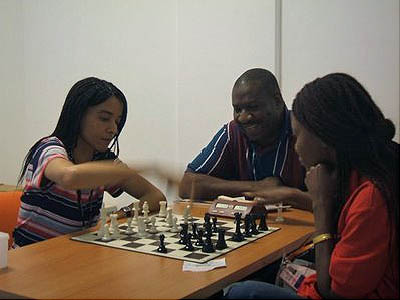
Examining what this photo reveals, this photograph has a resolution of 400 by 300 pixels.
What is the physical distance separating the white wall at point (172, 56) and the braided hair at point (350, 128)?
2.07 m

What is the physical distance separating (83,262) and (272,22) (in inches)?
101

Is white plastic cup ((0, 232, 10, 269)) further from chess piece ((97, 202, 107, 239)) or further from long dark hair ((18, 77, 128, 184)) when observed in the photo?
long dark hair ((18, 77, 128, 184))

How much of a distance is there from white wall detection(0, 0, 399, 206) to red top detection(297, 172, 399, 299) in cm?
228

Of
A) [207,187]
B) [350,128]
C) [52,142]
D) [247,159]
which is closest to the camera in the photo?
[350,128]

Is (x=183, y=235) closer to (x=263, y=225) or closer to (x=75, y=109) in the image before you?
(x=263, y=225)

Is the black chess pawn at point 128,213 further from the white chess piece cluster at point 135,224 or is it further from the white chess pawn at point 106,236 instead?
the white chess pawn at point 106,236

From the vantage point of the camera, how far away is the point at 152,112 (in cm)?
467

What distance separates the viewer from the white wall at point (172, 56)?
374 centimetres

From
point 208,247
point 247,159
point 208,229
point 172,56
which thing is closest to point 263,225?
point 208,229

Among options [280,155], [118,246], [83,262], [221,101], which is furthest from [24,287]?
[221,101]

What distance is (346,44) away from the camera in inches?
148

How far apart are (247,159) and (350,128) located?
1.67 metres

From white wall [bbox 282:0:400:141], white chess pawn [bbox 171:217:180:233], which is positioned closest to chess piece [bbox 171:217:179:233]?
white chess pawn [bbox 171:217:180:233]

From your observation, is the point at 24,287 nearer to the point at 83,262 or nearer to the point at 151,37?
the point at 83,262
